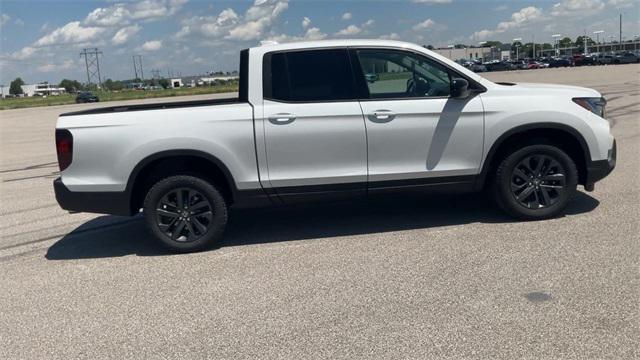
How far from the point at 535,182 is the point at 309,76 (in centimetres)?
254

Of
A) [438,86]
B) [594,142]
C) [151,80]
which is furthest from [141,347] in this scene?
[151,80]

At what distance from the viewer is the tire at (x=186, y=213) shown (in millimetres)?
5074

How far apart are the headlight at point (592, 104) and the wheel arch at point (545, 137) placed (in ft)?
1.02

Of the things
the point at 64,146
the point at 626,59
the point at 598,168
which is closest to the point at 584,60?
the point at 626,59

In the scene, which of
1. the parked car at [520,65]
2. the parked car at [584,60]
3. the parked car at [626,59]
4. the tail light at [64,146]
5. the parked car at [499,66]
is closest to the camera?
the tail light at [64,146]

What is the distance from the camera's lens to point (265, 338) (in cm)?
346

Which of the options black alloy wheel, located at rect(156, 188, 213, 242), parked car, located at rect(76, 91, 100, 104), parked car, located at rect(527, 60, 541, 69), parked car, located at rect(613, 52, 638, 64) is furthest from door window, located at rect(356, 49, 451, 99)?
parked car, located at rect(527, 60, 541, 69)

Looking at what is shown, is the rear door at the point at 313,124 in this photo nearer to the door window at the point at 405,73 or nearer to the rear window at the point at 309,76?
the rear window at the point at 309,76

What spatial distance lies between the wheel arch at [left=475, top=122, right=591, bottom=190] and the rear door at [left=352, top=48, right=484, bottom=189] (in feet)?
0.50

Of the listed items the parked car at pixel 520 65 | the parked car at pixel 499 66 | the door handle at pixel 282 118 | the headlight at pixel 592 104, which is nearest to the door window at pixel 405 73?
the door handle at pixel 282 118

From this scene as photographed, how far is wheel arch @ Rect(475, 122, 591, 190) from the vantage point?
17.3 feet

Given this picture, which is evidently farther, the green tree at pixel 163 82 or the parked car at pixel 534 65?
the green tree at pixel 163 82

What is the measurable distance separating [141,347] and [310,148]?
2369 millimetres

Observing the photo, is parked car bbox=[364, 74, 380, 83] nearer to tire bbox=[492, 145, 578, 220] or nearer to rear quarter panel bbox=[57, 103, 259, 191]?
rear quarter panel bbox=[57, 103, 259, 191]
